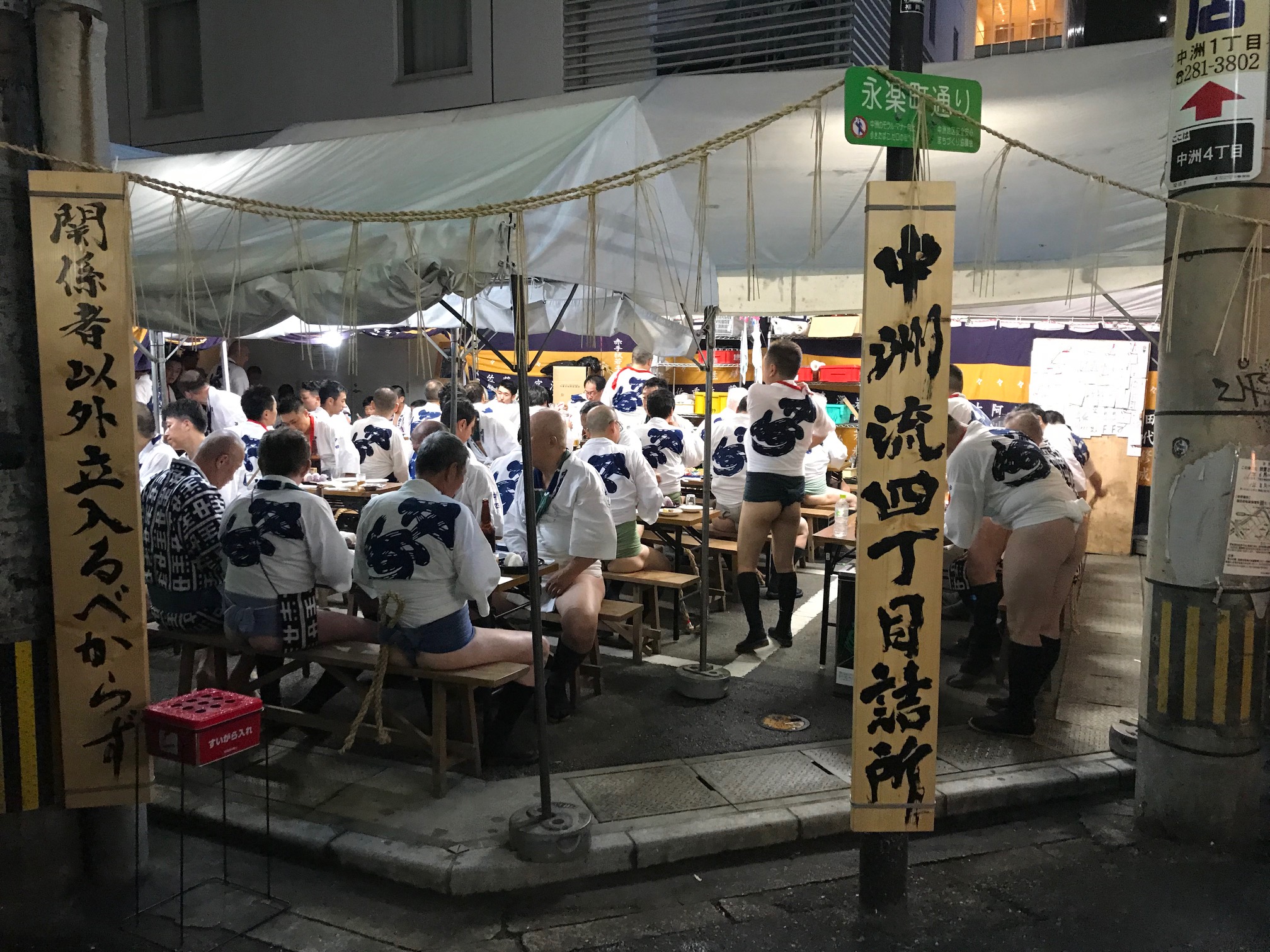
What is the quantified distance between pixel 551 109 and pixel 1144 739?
5.71 meters

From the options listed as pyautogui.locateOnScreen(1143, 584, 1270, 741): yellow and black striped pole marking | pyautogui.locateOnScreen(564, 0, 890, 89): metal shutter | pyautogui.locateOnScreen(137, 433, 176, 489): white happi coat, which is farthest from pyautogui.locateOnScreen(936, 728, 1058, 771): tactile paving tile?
pyautogui.locateOnScreen(564, 0, 890, 89): metal shutter

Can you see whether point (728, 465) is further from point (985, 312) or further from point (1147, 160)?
point (1147, 160)

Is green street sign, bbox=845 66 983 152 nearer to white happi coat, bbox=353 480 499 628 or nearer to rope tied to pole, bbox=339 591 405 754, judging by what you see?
white happi coat, bbox=353 480 499 628

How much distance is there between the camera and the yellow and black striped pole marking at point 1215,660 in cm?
452

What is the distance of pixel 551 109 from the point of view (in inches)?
259

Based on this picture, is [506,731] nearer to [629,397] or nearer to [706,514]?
[706,514]

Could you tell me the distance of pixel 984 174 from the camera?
694cm

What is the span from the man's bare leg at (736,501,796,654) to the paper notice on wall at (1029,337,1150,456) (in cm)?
678

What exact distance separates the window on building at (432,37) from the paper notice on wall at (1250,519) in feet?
41.4

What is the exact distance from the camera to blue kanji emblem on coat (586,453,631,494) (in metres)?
7.30

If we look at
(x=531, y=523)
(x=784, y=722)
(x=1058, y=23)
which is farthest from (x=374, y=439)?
(x=1058, y=23)

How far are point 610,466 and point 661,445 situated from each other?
8.33ft

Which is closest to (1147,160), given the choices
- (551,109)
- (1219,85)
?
(1219,85)

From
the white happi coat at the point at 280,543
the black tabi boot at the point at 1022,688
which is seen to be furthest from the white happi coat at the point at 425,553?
the black tabi boot at the point at 1022,688
